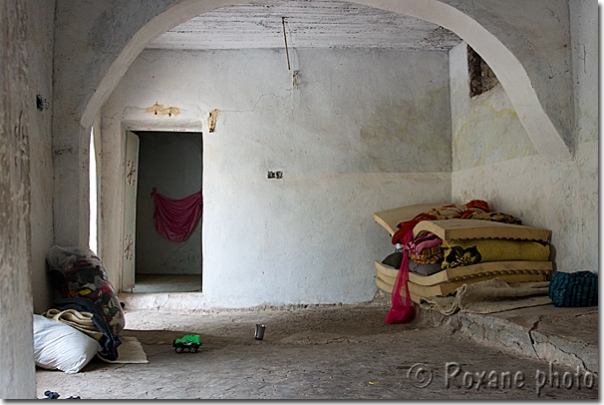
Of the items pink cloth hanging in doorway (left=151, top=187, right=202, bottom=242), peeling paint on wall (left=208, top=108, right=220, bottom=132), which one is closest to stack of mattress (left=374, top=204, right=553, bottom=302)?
peeling paint on wall (left=208, top=108, right=220, bottom=132)

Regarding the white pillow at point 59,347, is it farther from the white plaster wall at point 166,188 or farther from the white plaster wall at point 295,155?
the white plaster wall at point 166,188

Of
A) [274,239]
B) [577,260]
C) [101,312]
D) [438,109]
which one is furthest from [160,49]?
[577,260]

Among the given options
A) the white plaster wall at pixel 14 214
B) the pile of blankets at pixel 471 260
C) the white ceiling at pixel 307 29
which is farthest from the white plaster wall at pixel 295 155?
the white plaster wall at pixel 14 214

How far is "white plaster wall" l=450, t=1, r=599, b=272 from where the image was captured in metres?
4.47

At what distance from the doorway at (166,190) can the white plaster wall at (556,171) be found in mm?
5807

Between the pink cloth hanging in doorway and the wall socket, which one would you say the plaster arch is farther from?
the pink cloth hanging in doorway

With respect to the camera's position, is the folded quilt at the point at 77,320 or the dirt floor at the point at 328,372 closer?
the dirt floor at the point at 328,372

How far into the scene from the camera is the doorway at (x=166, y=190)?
36.1 ft

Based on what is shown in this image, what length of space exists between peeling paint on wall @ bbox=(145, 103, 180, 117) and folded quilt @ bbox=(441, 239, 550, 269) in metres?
3.79

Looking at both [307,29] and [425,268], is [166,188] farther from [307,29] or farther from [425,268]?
[425,268]

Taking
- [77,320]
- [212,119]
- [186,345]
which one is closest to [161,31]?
[77,320]

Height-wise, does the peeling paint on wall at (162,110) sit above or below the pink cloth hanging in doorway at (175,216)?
above

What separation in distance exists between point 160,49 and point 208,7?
2.96 m

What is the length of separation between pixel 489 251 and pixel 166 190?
740cm
